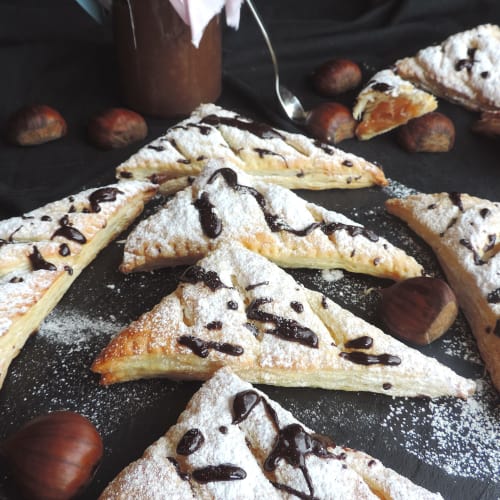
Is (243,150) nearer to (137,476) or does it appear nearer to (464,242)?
(464,242)

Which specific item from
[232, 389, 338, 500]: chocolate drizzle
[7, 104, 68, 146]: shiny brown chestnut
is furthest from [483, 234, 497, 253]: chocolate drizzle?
[7, 104, 68, 146]: shiny brown chestnut

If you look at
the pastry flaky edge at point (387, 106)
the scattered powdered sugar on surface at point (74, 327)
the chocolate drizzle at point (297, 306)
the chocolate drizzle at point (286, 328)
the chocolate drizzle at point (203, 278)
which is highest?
the pastry flaky edge at point (387, 106)

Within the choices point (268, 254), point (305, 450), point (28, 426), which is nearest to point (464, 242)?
point (268, 254)

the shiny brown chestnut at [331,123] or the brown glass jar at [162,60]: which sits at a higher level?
the brown glass jar at [162,60]

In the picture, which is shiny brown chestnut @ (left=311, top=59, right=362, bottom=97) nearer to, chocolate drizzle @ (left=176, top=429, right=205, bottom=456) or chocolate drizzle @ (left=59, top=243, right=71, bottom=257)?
chocolate drizzle @ (left=59, top=243, right=71, bottom=257)

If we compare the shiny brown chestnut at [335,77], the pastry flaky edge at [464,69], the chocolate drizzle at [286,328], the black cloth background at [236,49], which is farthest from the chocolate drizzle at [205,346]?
the pastry flaky edge at [464,69]

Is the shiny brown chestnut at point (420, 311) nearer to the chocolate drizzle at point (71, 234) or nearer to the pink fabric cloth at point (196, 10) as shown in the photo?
the chocolate drizzle at point (71, 234)
